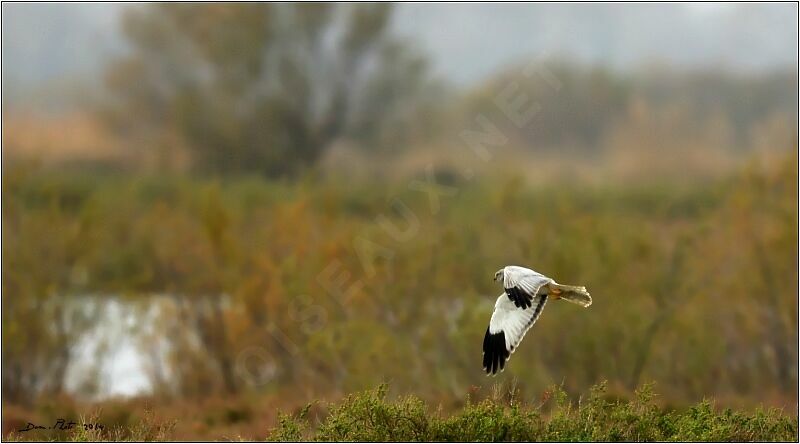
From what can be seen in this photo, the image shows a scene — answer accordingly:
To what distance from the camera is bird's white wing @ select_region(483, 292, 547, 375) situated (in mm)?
6402

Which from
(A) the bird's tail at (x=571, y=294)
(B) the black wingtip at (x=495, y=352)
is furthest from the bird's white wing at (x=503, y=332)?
(A) the bird's tail at (x=571, y=294)

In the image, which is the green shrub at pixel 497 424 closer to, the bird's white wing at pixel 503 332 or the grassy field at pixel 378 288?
the bird's white wing at pixel 503 332

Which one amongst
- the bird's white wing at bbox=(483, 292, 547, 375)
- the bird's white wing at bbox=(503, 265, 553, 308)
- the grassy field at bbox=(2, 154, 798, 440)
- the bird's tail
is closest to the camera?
the bird's white wing at bbox=(503, 265, 553, 308)

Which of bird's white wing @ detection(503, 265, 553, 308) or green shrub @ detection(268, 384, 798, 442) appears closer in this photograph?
bird's white wing @ detection(503, 265, 553, 308)

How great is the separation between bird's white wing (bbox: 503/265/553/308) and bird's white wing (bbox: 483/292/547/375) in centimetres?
45

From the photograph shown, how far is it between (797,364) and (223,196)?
760 centimetres

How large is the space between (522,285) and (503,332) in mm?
664

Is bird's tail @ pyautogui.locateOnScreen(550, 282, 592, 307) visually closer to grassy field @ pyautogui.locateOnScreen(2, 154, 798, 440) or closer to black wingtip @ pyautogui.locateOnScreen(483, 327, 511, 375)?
black wingtip @ pyautogui.locateOnScreen(483, 327, 511, 375)

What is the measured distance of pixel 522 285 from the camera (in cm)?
584

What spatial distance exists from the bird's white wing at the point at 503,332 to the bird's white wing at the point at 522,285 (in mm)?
446

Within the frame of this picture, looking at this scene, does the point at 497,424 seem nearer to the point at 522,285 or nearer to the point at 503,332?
the point at 503,332

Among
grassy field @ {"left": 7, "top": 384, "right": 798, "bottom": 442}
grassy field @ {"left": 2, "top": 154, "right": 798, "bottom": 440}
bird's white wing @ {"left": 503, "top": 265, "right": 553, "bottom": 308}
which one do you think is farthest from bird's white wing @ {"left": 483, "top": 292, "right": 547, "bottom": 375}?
grassy field @ {"left": 2, "top": 154, "right": 798, "bottom": 440}

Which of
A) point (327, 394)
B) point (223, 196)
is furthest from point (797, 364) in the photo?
point (223, 196)

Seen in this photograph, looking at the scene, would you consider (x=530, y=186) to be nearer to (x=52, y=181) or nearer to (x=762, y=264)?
(x=762, y=264)
